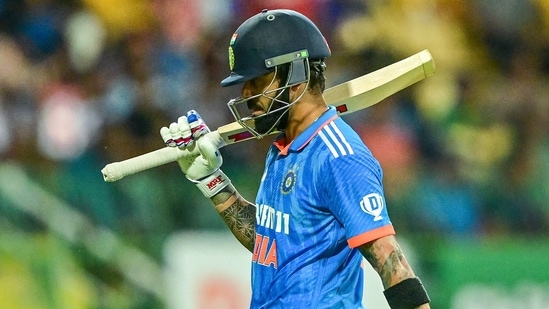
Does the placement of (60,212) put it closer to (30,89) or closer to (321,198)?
(30,89)

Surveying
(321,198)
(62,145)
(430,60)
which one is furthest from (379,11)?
(321,198)

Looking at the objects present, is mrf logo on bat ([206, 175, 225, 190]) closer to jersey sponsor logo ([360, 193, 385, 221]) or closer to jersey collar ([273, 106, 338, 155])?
jersey collar ([273, 106, 338, 155])

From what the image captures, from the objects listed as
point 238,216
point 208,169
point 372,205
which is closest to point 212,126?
point 208,169

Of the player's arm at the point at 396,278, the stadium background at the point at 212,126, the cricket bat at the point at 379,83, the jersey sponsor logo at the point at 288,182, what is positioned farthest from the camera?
the stadium background at the point at 212,126

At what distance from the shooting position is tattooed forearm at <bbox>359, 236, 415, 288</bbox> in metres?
3.39

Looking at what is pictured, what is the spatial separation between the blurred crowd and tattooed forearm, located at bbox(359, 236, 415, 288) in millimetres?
→ 3513

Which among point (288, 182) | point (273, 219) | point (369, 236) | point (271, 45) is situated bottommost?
point (369, 236)

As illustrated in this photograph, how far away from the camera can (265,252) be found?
3.77 meters

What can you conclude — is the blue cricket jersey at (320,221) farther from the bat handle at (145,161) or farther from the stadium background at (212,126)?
the stadium background at (212,126)

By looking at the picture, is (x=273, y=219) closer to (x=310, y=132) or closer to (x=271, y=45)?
(x=310, y=132)

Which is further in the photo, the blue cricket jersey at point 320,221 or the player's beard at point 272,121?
the player's beard at point 272,121

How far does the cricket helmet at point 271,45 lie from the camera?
3738 millimetres

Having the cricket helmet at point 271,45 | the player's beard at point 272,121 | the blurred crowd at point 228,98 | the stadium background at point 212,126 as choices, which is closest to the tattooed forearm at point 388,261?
the player's beard at point 272,121

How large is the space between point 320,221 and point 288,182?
0.68 ft
